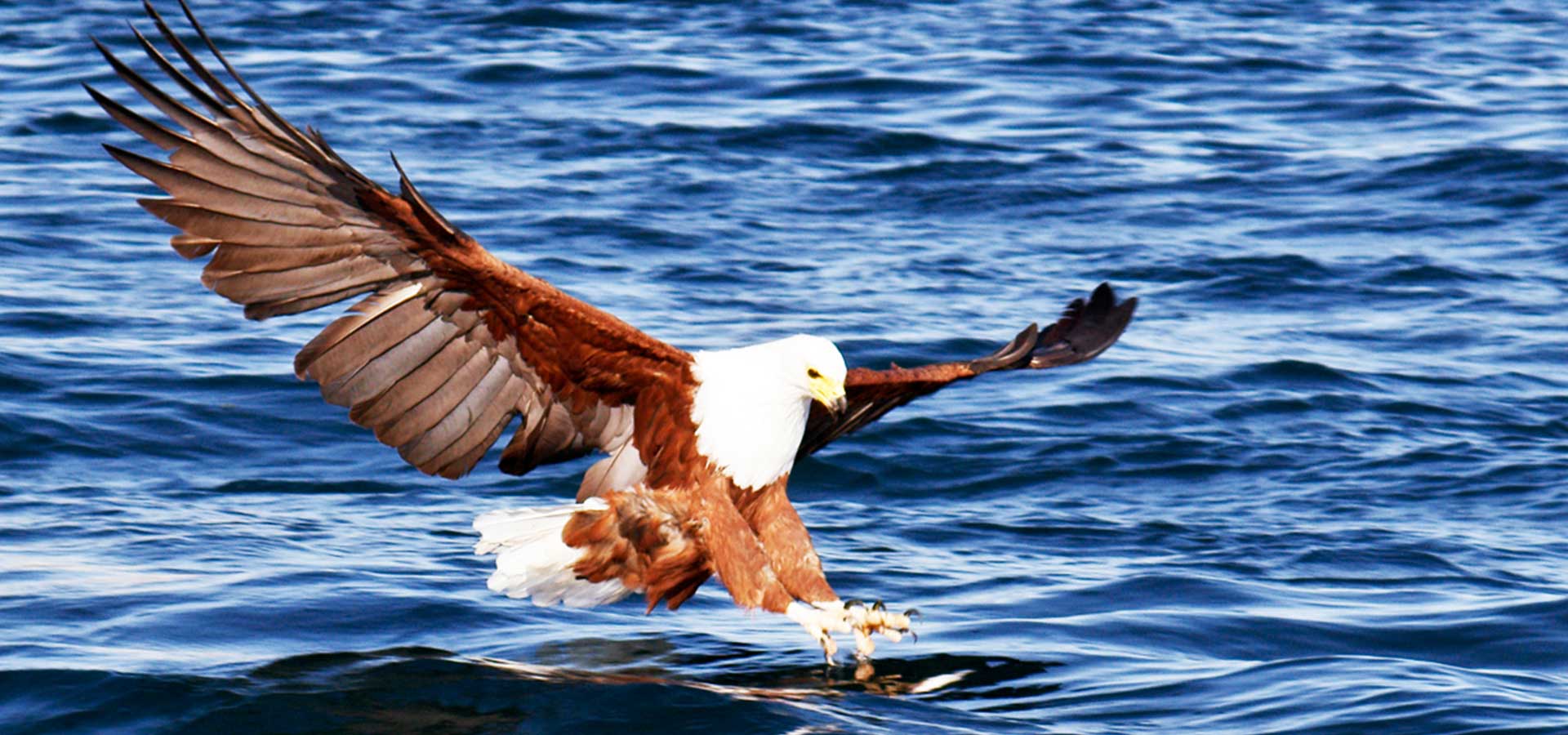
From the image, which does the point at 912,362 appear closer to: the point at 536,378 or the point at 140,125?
the point at 536,378

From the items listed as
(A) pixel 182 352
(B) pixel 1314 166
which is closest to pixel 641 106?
(B) pixel 1314 166

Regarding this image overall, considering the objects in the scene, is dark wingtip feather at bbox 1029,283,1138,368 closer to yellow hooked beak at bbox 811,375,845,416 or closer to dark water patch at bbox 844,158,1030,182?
yellow hooked beak at bbox 811,375,845,416

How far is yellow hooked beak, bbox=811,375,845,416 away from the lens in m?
5.61

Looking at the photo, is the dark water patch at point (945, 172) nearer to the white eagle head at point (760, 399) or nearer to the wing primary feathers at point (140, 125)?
the white eagle head at point (760, 399)

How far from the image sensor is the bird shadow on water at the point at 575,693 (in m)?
5.13

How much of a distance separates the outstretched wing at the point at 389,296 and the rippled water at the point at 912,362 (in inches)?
25.5

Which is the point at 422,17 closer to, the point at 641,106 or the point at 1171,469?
the point at 641,106

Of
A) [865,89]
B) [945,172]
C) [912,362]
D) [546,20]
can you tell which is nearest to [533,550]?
[912,362]

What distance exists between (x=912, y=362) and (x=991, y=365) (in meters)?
3.12

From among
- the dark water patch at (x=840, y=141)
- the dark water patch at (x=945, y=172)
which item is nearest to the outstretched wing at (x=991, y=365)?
the dark water patch at (x=945, y=172)

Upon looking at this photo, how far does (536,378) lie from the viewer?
5.81m

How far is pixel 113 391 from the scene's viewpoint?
26.9ft

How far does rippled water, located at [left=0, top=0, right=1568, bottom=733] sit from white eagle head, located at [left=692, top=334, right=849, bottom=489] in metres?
0.58

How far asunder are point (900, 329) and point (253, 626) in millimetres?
4260
